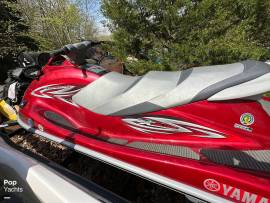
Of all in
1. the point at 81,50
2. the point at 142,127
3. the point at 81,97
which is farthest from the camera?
the point at 81,50

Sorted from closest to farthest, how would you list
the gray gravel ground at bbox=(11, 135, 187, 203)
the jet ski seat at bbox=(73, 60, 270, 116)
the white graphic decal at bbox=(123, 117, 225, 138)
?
1. the jet ski seat at bbox=(73, 60, 270, 116)
2. the white graphic decal at bbox=(123, 117, 225, 138)
3. the gray gravel ground at bbox=(11, 135, 187, 203)

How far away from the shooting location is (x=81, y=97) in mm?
2523

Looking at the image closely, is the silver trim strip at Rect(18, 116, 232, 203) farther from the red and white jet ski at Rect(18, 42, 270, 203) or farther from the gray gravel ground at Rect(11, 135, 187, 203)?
the gray gravel ground at Rect(11, 135, 187, 203)

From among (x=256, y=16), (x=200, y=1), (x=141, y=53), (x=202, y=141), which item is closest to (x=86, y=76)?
(x=202, y=141)

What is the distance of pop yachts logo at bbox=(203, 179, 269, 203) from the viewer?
1.54 metres

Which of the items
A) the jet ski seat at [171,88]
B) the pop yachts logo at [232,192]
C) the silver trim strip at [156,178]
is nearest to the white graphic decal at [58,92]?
the jet ski seat at [171,88]

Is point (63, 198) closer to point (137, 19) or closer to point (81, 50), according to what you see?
point (81, 50)

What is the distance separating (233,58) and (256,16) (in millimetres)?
2588

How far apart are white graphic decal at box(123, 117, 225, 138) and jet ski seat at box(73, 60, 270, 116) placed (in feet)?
0.24

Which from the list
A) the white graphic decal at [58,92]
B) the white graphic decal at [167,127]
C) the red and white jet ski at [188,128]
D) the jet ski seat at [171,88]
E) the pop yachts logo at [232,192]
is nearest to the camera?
the pop yachts logo at [232,192]

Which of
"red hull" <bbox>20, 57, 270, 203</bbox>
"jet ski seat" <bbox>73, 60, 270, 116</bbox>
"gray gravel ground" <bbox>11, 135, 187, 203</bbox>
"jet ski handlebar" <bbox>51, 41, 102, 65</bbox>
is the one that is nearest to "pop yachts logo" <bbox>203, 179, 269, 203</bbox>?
"red hull" <bbox>20, 57, 270, 203</bbox>

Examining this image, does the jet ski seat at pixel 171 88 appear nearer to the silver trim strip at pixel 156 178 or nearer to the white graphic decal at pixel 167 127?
the white graphic decal at pixel 167 127

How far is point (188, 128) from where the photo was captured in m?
1.94

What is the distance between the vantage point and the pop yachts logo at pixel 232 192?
154 centimetres
